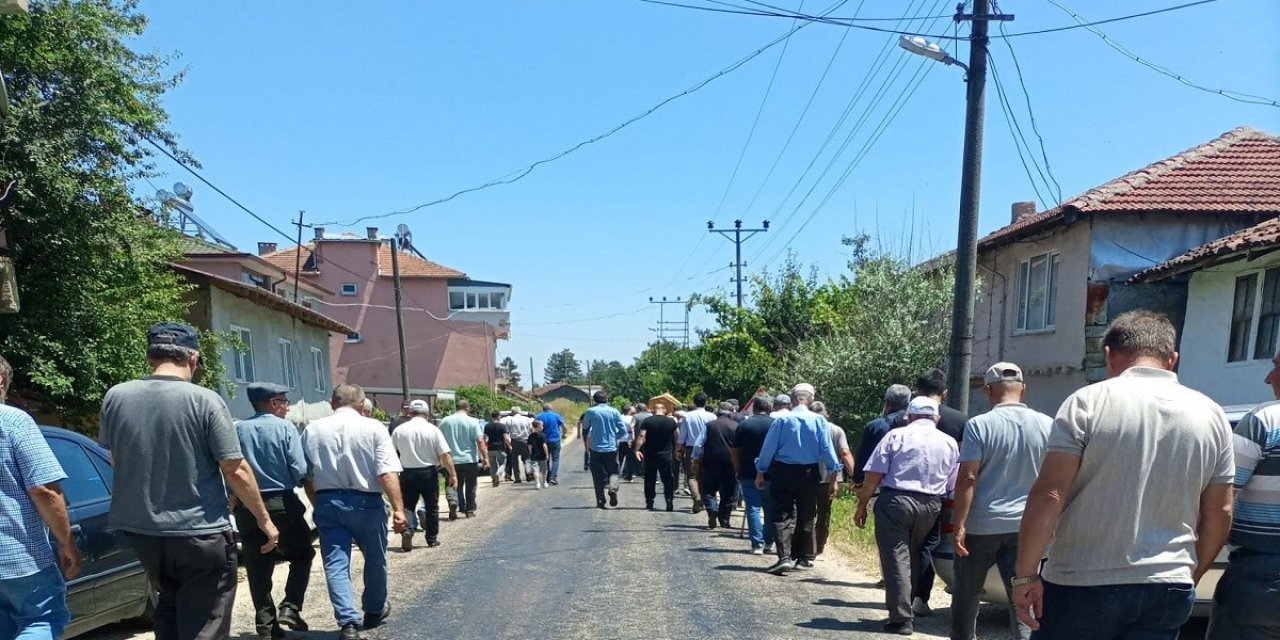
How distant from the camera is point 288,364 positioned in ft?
85.0

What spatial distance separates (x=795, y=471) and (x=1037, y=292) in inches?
449

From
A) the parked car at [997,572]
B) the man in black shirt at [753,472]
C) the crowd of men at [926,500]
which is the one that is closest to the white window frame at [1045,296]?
the man in black shirt at [753,472]

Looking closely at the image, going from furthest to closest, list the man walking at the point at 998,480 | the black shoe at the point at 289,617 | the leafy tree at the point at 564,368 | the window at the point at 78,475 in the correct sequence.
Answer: the leafy tree at the point at 564,368 < the black shoe at the point at 289,617 < the window at the point at 78,475 < the man walking at the point at 998,480

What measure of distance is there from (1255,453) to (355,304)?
51.5 meters

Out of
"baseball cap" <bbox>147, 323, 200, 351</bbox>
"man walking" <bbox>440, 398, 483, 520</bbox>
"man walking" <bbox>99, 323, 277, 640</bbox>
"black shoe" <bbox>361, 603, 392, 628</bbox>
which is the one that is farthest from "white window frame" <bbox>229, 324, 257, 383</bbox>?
"man walking" <bbox>99, 323, 277, 640</bbox>

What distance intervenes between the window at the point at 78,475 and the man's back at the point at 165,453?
5.05ft

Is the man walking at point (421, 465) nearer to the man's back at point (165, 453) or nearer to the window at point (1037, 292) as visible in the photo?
the man's back at point (165, 453)

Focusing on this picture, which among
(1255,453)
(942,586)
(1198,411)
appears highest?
(1198,411)

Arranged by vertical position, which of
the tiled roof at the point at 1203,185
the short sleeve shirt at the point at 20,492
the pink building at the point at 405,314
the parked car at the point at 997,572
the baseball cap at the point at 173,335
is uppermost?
the tiled roof at the point at 1203,185

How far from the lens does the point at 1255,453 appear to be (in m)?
3.72

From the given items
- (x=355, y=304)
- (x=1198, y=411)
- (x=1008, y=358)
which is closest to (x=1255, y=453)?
(x=1198, y=411)

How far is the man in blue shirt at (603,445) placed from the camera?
15.4 meters

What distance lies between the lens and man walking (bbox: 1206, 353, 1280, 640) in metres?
3.65

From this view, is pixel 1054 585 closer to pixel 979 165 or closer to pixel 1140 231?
pixel 979 165
